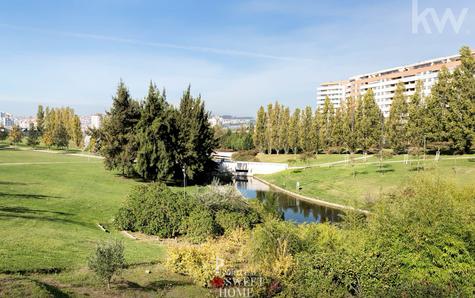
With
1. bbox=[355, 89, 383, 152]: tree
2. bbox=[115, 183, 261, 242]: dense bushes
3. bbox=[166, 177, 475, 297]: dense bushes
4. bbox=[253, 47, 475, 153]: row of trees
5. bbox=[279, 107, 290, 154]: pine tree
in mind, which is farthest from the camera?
bbox=[279, 107, 290, 154]: pine tree

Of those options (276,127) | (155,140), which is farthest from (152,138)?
(276,127)

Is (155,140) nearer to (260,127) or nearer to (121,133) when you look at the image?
(121,133)

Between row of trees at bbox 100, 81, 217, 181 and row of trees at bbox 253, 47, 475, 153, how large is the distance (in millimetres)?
25200

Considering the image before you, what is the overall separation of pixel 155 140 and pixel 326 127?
40574 mm

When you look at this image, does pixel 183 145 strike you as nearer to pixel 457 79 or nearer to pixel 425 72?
pixel 457 79

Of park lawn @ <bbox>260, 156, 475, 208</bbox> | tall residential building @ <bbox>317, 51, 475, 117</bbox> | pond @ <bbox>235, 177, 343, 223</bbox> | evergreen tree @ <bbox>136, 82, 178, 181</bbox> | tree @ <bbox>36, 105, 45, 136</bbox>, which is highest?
tall residential building @ <bbox>317, 51, 475, 117</bbox>

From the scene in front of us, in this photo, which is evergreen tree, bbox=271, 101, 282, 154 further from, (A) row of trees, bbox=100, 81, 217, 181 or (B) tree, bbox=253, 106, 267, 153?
(A) row of trees, bbox=100, 81, 217, 181

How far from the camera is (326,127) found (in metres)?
71.3

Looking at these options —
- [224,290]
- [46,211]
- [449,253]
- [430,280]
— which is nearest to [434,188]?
[449,253]

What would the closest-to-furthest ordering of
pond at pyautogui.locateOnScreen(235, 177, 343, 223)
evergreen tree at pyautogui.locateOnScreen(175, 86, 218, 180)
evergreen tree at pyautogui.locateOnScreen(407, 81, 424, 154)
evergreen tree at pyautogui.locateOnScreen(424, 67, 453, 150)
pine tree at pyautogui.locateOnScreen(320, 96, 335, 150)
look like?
pond at pyautogui.locateOnScreen(235, 177, 343, 223) < evergreen tree at pyautogui.locateOnScreen(175, 86, 218, 180) < evergreen tree at pyautogui.locateOnScreen(424, 67, 453, 150) < evergreen tree at pyautogui.locateOnScreen(407, 81, 424, 154) < pine tree at pyautogui.locateOnScreen(320, 96, 335, 150)

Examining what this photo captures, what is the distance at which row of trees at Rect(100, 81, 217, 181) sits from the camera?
38.4 m

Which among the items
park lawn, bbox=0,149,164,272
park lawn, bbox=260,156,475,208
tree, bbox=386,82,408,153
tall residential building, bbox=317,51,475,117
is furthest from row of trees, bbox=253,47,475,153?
park lawn, bbox=0,149,164,272

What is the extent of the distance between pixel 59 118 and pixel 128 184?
55141 mm

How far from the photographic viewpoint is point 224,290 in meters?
12.0
